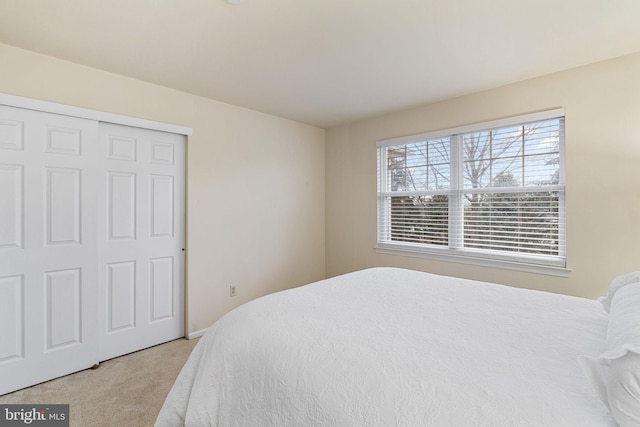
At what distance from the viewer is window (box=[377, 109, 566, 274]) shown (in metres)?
2.67

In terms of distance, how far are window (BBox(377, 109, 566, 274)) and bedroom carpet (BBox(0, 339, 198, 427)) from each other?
252cm

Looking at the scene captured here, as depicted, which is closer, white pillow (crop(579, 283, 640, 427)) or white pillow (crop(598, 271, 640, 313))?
white pillow (crop(579, 283, 640, 427))

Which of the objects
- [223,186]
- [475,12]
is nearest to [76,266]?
[223,186]

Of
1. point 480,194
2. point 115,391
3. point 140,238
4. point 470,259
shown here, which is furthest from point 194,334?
point 480,194

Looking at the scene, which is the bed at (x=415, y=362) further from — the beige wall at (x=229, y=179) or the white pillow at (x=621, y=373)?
the beige wall at (x=229, y=179)

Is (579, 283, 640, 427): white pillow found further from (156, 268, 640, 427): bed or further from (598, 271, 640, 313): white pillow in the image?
(598, 271, 640, 313): white pillow

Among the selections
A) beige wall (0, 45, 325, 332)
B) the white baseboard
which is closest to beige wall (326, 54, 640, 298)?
beige wall (0, 45, 325, 332)

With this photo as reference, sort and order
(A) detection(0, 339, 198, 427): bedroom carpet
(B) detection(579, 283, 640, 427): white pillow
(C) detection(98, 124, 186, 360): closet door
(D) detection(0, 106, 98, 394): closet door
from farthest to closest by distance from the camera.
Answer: (C) detection(98, 124, 186, 360): closet door
(D) detection(0, 106, 98, 394): closet door
(A) detection(0, 339, 198, 427): bedroom carpet
(B) detection(579, 283, 640, 427): white pillow

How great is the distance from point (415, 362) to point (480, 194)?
247 centimetres

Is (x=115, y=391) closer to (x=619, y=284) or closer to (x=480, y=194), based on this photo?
(x=619, y=284)

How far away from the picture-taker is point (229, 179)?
11.0 ft

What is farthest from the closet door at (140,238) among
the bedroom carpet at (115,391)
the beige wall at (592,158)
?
the beige wall at (592,158)

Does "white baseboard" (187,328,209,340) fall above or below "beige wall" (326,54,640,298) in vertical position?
below

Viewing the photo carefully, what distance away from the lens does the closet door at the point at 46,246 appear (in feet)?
7.07
